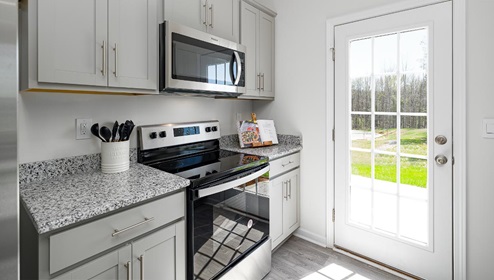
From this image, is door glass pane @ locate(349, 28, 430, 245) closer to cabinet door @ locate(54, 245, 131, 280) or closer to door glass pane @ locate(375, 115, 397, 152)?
door glass pane @ locate(375, 115, 397, 152)

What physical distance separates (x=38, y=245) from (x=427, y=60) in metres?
2.38

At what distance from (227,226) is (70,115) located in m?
1.15

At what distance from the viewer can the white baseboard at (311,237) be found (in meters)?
2.30

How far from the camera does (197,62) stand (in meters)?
1.63

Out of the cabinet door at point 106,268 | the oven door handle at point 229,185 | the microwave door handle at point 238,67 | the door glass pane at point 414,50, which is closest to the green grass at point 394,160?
the door glass pane at point 414,50

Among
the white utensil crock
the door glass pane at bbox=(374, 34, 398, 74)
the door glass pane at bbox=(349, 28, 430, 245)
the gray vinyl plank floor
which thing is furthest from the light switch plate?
the white utensil crock

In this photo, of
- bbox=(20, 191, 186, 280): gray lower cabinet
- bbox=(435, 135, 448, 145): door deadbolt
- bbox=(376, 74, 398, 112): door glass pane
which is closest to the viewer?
bbox=(20, 191, 186, 280): gray lower cabinet

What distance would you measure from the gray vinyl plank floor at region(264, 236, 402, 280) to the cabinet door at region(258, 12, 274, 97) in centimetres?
152

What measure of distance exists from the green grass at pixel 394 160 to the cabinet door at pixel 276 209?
2.17ft

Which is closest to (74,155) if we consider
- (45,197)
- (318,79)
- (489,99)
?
(45,197)

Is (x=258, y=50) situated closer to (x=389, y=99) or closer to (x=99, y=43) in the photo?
(x=389, y=99)

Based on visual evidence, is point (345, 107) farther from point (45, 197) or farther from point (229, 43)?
point (45, 197)

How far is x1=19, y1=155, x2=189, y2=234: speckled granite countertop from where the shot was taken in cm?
87

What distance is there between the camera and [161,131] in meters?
1.83
